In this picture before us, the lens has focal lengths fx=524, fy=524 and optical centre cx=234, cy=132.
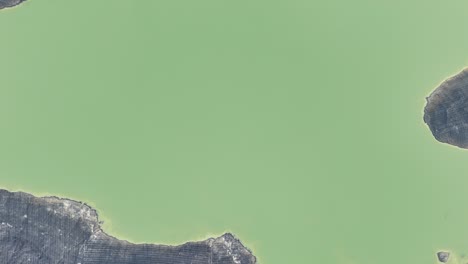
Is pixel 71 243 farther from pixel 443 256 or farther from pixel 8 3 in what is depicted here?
pixel 443 256

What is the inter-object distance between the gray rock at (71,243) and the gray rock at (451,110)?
18.5 ft

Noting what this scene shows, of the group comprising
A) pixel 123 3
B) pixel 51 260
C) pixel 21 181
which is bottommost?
pixel 51 260

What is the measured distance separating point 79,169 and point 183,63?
364 cm

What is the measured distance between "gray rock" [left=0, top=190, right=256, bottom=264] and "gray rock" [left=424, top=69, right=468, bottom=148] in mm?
5630

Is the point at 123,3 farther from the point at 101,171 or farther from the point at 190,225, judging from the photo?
the point at 190,225

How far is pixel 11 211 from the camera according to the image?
495 inches

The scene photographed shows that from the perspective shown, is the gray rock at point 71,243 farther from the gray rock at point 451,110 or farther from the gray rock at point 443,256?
the gray rock at point 451,110

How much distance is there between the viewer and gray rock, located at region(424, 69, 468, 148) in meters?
13.1

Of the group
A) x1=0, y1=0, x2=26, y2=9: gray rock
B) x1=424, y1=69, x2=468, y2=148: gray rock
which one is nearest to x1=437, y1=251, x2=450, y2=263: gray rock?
x1=424, y1=69, x2=468, y2=148: gray rock

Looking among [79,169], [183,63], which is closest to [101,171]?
[79,169]

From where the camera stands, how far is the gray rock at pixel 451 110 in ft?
43.0

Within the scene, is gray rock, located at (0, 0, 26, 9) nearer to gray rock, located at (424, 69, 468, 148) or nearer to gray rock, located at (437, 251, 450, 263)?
gray rock, located at (424, 69, 468, 148)

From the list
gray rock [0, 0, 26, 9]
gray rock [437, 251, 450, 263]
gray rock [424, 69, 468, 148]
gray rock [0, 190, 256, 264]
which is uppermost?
gray rock [0, 0, 26, 9]

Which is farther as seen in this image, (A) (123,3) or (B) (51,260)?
(A) (123,3)
